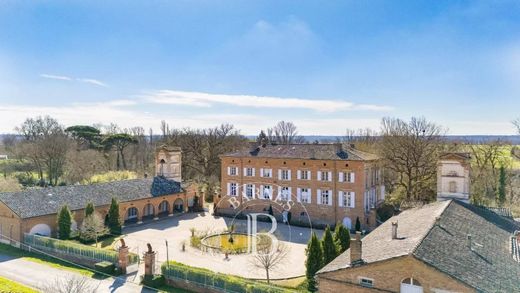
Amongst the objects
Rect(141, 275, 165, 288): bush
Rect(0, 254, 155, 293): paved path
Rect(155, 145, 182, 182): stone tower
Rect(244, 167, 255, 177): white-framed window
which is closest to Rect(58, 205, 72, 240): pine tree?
Rect(0, 254, 155, 293): paved path

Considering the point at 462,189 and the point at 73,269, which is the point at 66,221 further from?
the point at 462,189

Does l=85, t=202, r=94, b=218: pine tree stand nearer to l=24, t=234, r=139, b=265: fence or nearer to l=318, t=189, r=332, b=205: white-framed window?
l=24, t=234, r=139, b=265: fence

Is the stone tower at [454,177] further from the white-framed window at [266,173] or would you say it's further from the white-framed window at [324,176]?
the white-framed window at [266,173]

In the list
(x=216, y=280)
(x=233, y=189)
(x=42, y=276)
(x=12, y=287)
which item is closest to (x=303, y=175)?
(x=233, y=189)

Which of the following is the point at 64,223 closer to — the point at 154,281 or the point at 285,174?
the point at 154,281

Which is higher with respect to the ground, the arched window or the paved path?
the arched window

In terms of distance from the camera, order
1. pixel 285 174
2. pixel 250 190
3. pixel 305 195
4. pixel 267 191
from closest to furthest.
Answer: pixel 305 195 → pixel 285 174 → pixel 267 191 → pixel 250 190
